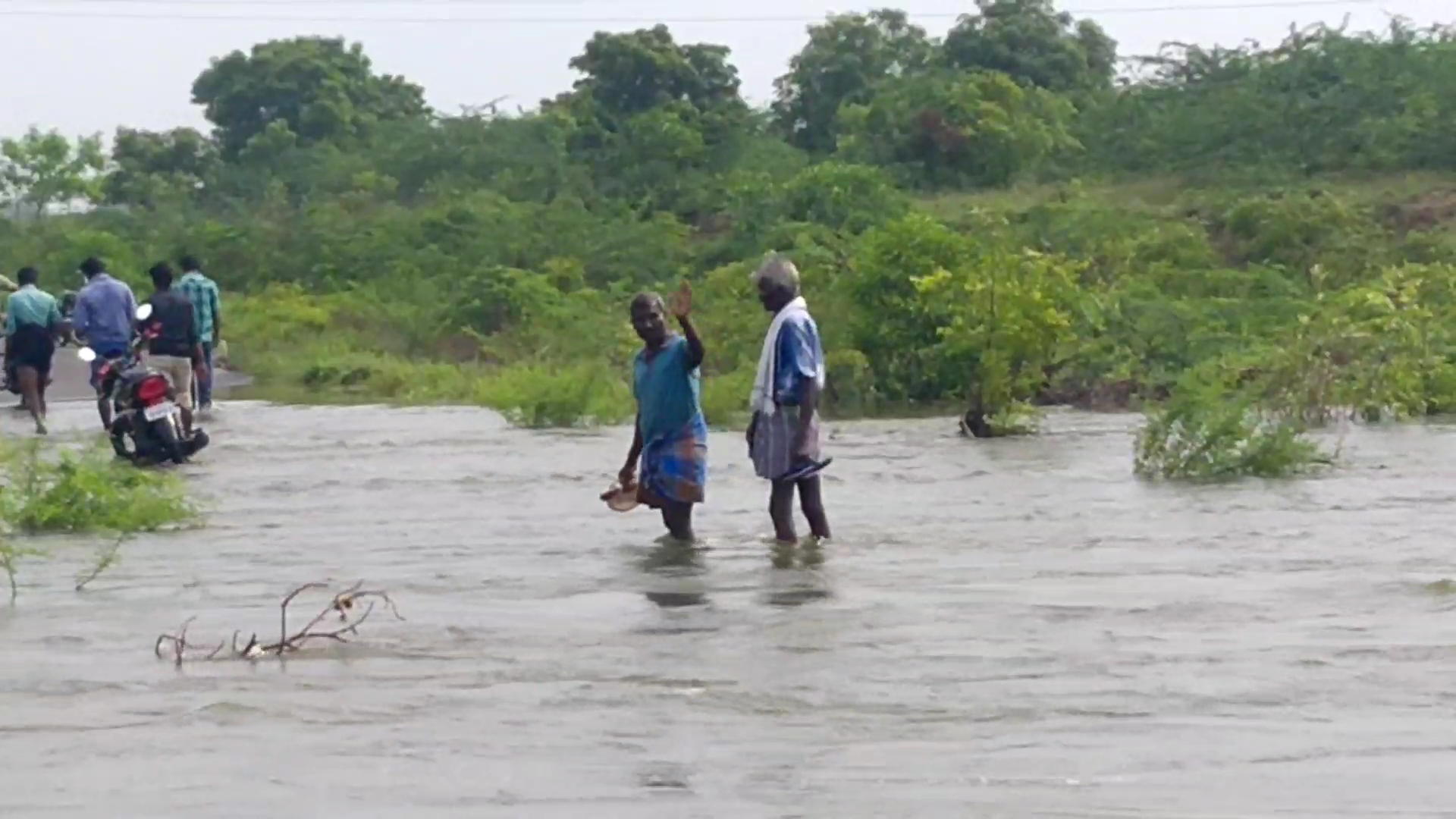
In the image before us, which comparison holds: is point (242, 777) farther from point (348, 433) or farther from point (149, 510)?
point (348, 433)

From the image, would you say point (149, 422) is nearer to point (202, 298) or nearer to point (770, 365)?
point (202, 298)

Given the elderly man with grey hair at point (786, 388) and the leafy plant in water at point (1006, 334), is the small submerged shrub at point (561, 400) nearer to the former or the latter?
the leafy plant in water at point (1006, 334)

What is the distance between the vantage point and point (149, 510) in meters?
13.0

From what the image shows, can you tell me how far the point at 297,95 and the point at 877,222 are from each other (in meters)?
33.9

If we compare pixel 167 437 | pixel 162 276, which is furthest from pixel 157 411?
pixel 162 276

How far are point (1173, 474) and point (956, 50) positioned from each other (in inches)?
1484

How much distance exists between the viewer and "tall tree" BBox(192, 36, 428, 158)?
64.7m

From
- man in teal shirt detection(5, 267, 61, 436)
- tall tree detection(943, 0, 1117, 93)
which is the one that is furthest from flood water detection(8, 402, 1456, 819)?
tall tree detection(943, 0, 1117, 93)

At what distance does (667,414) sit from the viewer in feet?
37.6

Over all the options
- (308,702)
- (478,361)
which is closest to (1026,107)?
(478,361)

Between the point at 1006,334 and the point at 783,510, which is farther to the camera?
the point at 1006,334

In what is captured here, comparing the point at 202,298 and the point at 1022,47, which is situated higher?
the point at 1022,47

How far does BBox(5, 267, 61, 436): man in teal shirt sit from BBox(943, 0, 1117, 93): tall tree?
32.3 meters

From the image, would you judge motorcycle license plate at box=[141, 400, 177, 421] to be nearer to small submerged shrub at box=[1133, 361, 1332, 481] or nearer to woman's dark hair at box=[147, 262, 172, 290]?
woman's dark hair at box=[147, 262, 172, 290]
